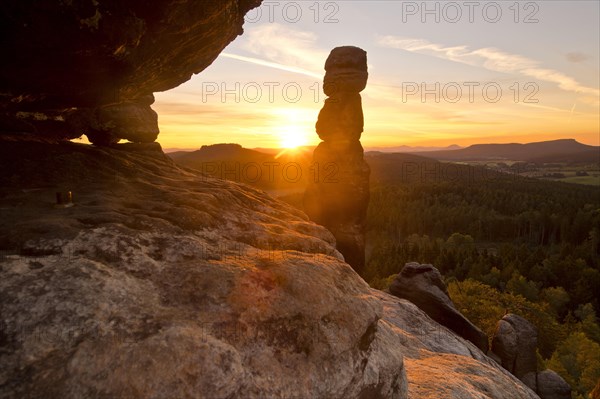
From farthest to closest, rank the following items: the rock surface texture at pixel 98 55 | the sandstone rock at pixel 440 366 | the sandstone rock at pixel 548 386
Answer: the sandstone rock at pixel 548 386 → the sandstone rock at pixel 440 366 → the rock surface texture at pixel 98 55

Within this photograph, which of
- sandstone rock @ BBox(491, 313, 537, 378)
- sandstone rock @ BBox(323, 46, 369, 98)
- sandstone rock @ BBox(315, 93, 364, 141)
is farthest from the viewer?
sandstone rock @ BBox(315, 93, 364, 141)

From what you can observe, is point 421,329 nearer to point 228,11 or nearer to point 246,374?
point 246,374

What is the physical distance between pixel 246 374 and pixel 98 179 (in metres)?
8.22

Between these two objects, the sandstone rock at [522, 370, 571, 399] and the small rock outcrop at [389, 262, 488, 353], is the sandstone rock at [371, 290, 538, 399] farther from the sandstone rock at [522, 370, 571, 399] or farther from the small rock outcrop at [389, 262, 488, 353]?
the sandstone rock at [522, 370, 571, 399]

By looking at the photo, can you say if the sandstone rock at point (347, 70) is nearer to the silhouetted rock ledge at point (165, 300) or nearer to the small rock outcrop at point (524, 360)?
the small rock outcrop at point (524, 360)

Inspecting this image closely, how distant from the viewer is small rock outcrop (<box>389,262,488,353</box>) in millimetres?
27156

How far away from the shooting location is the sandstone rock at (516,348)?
29.1 meters

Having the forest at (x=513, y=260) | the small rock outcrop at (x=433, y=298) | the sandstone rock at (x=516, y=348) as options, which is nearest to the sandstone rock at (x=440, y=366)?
the small rock outcrop at (x=433, y=298)

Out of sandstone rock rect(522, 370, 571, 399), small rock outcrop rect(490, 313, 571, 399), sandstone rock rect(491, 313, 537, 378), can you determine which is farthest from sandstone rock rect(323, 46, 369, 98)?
sandstone rock rect(522, 370, 571, 399)

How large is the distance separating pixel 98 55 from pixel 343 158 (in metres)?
41.5

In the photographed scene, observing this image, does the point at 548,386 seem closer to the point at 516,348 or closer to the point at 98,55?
the point at 516,348

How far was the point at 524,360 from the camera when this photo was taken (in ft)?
96.6

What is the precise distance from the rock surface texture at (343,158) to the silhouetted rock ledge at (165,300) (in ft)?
126

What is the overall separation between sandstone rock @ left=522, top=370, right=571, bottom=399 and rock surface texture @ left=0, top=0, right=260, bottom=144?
33573 millimetres
